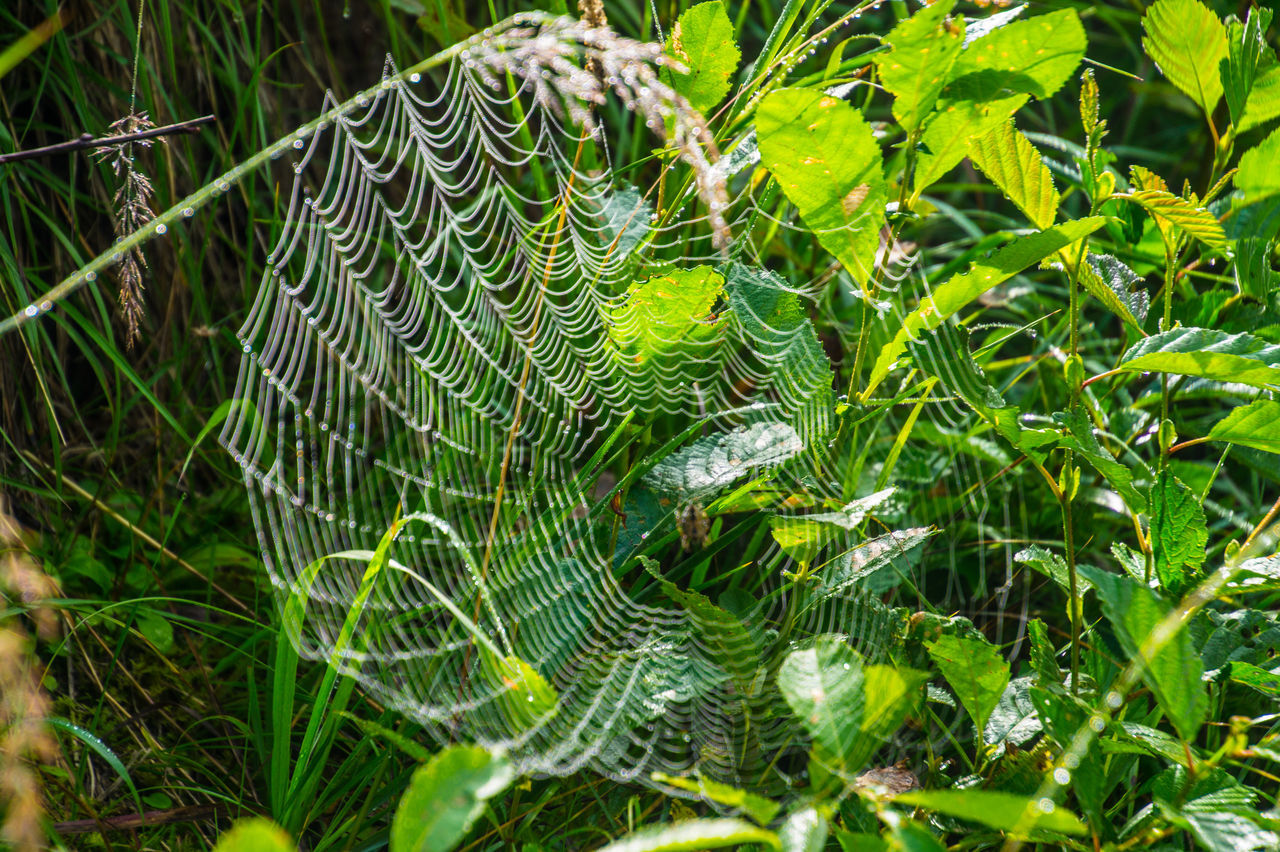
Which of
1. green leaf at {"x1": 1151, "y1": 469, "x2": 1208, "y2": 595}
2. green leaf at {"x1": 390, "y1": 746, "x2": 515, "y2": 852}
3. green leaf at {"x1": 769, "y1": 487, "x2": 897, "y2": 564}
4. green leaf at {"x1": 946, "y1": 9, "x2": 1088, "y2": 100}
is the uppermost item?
green leaf at {"x1": 946, "y1": 9, "x2": 1088, "y2": 100}

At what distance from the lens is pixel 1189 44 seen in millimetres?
921

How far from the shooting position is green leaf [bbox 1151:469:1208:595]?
83 cm

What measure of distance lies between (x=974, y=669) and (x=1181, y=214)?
43 cm

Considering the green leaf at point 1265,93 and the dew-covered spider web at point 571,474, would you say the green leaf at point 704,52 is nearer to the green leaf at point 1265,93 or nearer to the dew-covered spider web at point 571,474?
the dew-covered spider web at point 571,474

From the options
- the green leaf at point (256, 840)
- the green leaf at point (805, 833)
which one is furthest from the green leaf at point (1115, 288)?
the green leaf at point (256, 840)

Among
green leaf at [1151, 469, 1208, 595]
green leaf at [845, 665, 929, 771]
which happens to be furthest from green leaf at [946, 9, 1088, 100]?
→ green leaf at [845, 665, 929, 771]

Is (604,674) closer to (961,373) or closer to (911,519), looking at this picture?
(961,373)

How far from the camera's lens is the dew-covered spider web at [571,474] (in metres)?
0.89

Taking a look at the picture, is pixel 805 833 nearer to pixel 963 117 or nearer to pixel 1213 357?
pixel 1213 357

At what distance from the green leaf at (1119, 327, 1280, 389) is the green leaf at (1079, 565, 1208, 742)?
0.18 meters

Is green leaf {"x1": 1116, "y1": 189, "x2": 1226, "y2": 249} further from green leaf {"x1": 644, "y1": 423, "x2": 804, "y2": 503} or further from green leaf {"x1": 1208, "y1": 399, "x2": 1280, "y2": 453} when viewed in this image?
green leaf {"x1": 644, "y1": 423, "x2": 804, "y2": 503}

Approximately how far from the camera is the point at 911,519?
53.0 inches

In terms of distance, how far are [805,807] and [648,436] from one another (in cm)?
51

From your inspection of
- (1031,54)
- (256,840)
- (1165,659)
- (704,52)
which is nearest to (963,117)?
(1031,54)
